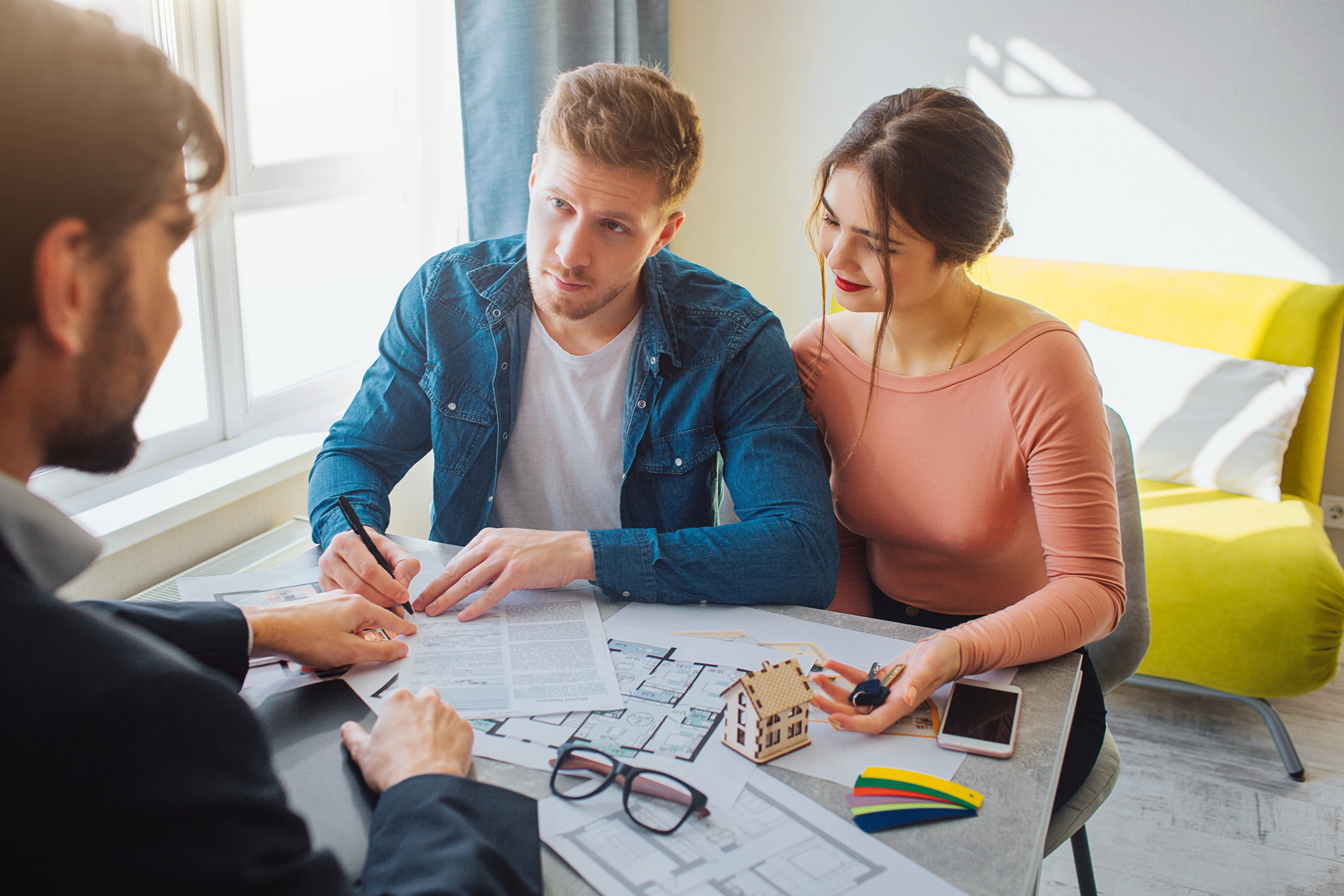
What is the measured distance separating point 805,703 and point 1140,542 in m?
0.70

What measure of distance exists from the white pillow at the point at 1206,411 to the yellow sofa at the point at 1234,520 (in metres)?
0.05

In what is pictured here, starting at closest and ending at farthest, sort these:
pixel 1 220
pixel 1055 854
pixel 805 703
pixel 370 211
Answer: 1. pixel 1 220
2. pixel 805 703
3. pixel 1055 854
4. pixel 370 211

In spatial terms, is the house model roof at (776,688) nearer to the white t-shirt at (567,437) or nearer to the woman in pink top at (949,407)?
the woman in pink top at (949,407)

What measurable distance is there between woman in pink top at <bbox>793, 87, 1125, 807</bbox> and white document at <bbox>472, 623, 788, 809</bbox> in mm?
385

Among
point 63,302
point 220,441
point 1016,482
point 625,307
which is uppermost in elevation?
point 63,302

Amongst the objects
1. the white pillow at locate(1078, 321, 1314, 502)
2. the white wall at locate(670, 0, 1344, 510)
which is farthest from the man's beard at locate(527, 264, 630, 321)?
the white pillow at locate(1078, 321, 1314, 502)

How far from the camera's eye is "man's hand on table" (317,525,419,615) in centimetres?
110

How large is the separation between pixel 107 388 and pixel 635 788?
50cm

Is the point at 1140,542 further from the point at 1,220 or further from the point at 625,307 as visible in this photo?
the point at 1,220

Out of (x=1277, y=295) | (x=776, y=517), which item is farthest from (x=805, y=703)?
(x=1277, y=295)

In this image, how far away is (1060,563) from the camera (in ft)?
3.90

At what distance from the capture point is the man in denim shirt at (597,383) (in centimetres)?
132

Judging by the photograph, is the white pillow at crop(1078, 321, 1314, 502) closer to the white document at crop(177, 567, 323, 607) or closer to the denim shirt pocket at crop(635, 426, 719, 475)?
the denim shirt pocket at crop(635, 426, 719, 475)

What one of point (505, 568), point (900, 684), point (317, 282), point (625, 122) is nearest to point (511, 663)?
point (505, 568)
